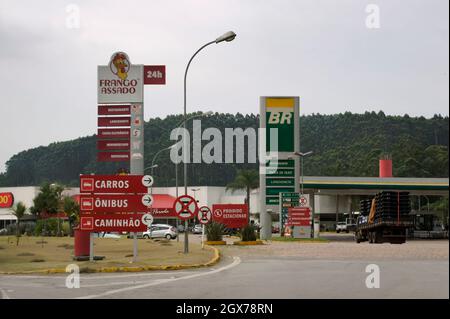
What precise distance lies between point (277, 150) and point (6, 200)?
186ft

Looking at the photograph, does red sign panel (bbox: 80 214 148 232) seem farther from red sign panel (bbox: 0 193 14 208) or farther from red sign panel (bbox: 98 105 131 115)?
red sign panel (bbox: 0 193 14 208)

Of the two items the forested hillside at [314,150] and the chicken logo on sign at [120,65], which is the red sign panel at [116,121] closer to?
the chicken logo on sign at [120,65]

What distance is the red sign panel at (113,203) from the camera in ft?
82.5

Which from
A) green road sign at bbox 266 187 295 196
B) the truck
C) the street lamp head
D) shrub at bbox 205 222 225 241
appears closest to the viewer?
the street lamp head

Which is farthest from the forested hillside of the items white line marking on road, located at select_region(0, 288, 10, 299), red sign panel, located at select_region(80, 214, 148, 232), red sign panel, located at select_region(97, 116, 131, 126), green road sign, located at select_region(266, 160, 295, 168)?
white line marking on road, located at select_region(0, 288, 10, 299)

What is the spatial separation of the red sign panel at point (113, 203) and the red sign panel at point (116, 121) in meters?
4.56

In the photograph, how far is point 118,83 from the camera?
29.0 m

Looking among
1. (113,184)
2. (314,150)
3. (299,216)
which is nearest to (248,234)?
(299,216)

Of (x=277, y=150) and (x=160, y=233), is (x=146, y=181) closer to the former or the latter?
(x=277, y=150)

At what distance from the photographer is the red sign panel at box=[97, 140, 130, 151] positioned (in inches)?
1145

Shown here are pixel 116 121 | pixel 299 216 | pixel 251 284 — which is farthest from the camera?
pixel 299 216

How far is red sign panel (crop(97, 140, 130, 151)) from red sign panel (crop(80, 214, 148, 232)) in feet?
15.0
